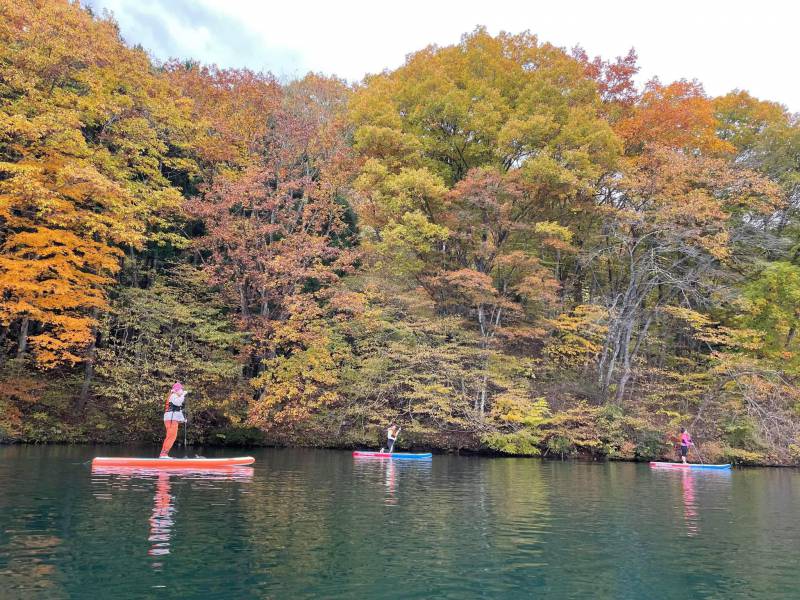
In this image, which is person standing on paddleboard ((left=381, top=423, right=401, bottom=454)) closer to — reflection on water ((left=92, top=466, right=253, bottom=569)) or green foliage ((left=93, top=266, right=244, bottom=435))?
green foliage ((left=93, top=266, right=244, bottom=435))

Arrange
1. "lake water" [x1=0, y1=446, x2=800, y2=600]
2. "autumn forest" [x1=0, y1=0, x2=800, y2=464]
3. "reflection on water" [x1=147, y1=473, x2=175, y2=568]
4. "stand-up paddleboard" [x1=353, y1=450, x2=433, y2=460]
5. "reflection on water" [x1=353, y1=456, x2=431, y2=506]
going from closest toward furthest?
"lake water" [x1=0, y1=446, x2=800, y2=600] < "reflection on water" [x1=147, y1=473, x2=175, y2=568] < "reflection on water" [x1=353, y1=456, x2=431, y2=506] < "stand-up paddleboard" [x1=353, y1=450, x2=433, y2=460] < "autumn forest" [x1=0, y1=0, x2=800, y2=464]

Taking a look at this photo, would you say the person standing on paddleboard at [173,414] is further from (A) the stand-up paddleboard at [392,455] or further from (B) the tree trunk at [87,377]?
(B) the tree trunk at [87,377]

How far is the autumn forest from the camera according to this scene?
2444 cm

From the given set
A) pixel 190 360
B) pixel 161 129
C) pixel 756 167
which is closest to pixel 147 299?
pixel 190 360

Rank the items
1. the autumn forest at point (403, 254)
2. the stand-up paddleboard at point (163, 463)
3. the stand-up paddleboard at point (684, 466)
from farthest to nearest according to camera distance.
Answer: the autumn forest at point (403, 254) < the stand-up paddleboard at point (684, 466) < the stand-up paddleboard at point (163, 463)

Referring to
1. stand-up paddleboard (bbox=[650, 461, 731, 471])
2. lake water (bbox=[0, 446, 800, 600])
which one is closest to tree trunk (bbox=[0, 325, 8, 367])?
lake water (bbox=[0, 446, 800, 600])

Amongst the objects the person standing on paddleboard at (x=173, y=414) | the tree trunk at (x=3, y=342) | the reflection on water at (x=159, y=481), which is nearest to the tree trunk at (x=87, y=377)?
the tree trunk at (x=3, y=342)

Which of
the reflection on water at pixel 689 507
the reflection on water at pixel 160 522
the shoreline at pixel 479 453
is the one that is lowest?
the reflection on water at pixel 160 522

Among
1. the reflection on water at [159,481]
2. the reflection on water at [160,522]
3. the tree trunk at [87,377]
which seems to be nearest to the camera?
the reflection on water at [160,522]

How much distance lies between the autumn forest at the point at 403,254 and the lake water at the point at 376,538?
952 centimetres

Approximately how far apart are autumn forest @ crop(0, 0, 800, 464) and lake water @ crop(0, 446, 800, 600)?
31.2ft

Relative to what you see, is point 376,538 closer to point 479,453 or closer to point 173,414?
point 173,414

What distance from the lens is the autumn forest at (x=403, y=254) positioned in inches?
962

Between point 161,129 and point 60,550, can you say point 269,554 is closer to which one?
point 60,550
